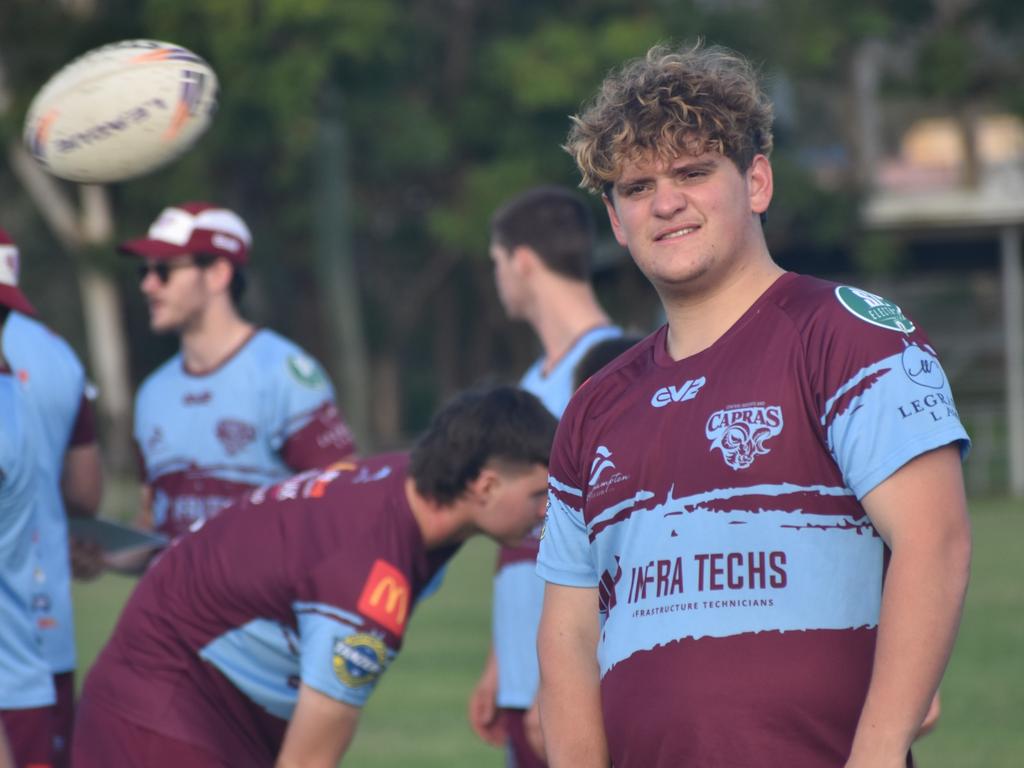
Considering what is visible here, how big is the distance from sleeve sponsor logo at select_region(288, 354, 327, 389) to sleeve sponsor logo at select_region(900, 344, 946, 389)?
158 inches

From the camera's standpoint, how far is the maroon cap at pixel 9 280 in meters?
4.55

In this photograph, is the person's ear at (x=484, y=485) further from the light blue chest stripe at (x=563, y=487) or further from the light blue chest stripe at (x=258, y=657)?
the light blue chest stripe at (x=563, y=487)

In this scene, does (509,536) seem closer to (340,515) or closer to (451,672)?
(340,515)

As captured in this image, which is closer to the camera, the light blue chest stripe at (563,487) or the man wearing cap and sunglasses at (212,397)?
the light blue chest stripe at (563,487)

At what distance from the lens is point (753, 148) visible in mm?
3213

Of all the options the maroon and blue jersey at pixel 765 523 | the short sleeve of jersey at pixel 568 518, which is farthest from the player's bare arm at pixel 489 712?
the maroon and blue jersey at pixel 765 523

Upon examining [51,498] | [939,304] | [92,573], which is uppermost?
[51,498]

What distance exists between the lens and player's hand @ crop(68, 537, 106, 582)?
19.4ft

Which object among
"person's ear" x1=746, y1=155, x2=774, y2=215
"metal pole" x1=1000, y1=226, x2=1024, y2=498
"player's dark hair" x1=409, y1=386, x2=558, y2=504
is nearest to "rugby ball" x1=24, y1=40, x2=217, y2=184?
"player's dark hair" x1=409, y1=386, x2=558, y2=504

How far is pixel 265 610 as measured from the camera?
433 centimetres

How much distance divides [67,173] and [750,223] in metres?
3.26

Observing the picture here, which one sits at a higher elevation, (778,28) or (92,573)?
(92,573)

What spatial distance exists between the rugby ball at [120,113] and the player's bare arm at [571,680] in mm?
2953

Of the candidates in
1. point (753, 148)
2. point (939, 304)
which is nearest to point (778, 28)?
point (939, 304)
